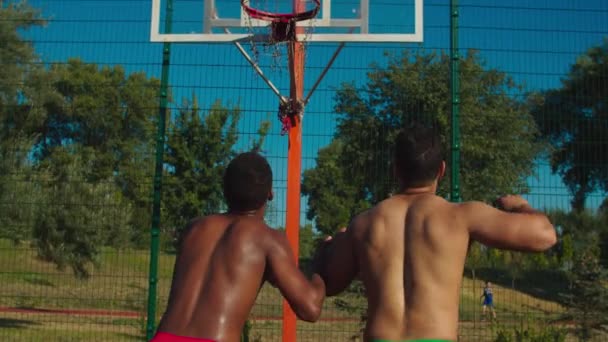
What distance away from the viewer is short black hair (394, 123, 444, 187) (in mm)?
3195

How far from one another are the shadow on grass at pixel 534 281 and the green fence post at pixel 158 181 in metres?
3.85

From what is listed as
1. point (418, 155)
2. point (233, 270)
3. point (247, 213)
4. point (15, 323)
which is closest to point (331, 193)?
point (247, 213)

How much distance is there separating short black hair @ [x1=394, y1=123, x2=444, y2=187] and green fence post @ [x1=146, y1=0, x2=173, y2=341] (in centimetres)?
530

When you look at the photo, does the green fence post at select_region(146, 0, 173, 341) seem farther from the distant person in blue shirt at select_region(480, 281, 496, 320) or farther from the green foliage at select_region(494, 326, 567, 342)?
the green foliage at select_region(494, 326, 567, 342)

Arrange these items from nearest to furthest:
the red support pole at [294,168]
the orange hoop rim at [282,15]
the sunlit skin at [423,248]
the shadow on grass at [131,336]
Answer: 1. the sunlit skin at [423,248]
2. the orange hoop rim at [282,15]
3. the red support pole at [294,168]
4. the shadow on grass at [131,336]

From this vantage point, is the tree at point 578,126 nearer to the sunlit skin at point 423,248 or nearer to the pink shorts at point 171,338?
the sunlit skin at point 423,248

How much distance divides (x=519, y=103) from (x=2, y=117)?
267 inches

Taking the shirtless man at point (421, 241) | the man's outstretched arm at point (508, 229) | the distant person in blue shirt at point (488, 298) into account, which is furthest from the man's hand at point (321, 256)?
the distant person in blue shirt at point (488, 298)

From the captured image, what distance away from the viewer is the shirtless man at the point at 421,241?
2936 millimetres

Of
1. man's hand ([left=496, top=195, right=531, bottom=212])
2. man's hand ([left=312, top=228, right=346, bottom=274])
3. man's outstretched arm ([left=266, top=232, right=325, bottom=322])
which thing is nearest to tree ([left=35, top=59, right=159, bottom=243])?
man's hand ([left=312, top=228, right=346, bottom=274])

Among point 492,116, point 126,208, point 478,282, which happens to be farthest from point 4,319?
point 492,116

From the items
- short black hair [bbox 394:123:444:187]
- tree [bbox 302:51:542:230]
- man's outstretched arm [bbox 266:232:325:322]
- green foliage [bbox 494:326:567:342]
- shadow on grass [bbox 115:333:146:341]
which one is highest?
tree [bbox 302:51:542:230]

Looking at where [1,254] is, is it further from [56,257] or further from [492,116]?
[492,116]

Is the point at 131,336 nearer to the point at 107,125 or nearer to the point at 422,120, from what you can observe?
the point at 107,125
